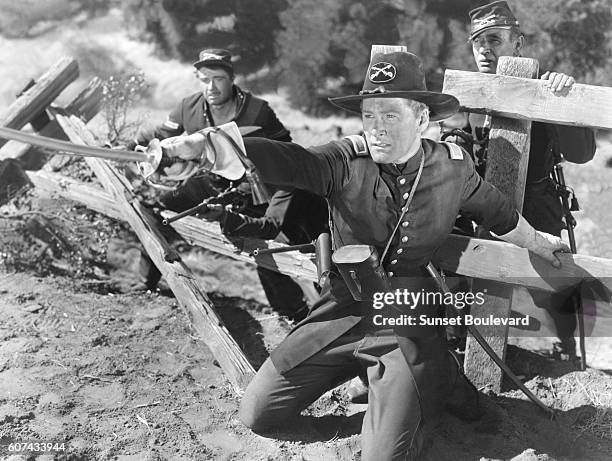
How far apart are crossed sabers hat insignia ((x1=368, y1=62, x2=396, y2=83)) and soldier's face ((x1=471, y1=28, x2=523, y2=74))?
1171mm

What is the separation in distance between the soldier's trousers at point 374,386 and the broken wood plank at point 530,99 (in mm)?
1184

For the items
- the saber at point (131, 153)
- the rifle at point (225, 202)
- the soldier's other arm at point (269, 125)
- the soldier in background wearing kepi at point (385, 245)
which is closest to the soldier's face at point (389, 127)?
the soldier in background wearing kepi at point (385, 245)

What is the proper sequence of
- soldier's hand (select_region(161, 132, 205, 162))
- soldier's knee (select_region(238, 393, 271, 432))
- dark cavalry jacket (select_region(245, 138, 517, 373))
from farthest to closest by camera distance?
soldier's knee (select_region(238, 393, 271, 432)) → dark cavalry jacket (select_region(245, 138, 517, 373)) → soldier's hand (select_region(161, 132, 205, 162))

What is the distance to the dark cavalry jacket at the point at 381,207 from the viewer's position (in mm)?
3266

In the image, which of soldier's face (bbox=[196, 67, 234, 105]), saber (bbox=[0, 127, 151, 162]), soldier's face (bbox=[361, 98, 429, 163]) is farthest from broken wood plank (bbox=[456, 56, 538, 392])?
soldier's face (bbox=[196, 67, 234, 105])

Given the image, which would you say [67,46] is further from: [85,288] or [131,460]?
[131,460]

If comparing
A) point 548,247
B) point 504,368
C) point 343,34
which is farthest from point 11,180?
point 548,247

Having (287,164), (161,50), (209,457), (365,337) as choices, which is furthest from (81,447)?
(161,50)

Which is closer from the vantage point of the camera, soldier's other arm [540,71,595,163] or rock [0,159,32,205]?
soldier's other arm [540,71,595,163]

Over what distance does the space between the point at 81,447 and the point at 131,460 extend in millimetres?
243

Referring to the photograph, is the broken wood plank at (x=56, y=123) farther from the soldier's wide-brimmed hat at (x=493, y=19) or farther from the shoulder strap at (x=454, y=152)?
the shoulder strap at (x=454, y=152)

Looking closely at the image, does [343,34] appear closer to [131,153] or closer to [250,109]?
[250,109]

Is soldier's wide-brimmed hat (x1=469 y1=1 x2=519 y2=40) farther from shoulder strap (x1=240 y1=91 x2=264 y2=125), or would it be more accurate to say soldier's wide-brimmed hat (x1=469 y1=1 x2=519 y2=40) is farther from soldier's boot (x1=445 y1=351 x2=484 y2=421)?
soldier's boot (x1=445 y1=351 x2=484 y2=421)

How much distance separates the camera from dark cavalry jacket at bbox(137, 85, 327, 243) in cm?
475
